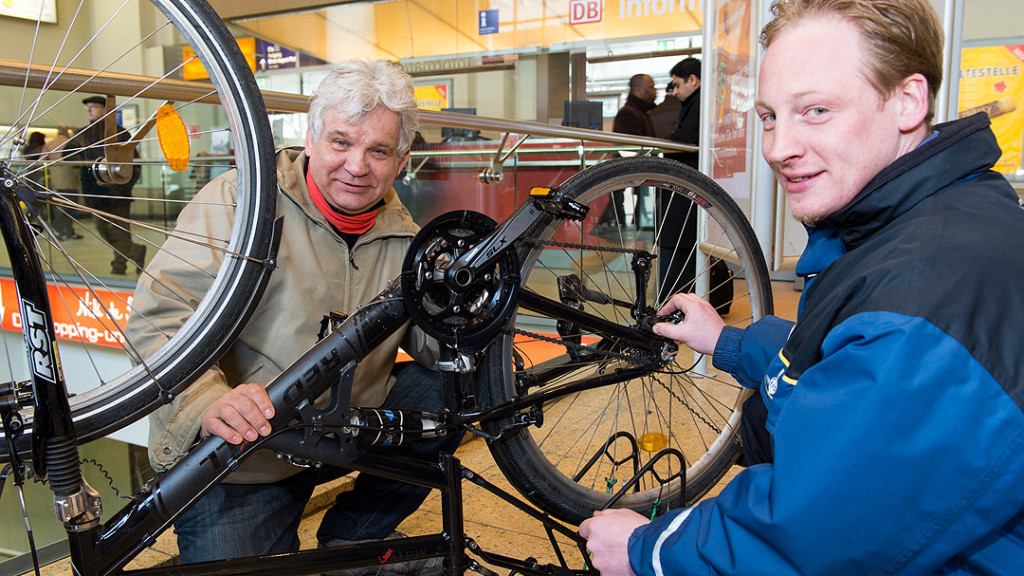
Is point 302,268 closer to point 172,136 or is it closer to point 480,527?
point 172,136

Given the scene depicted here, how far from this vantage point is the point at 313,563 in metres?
1.01

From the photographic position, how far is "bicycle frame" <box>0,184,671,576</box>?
2.59ft

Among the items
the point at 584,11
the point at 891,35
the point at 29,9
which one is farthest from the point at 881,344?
the point at 584,11

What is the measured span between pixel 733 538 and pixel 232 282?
2.14ft

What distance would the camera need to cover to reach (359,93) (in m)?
1.16

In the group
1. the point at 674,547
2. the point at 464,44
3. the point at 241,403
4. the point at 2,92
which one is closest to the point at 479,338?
the point at 241,403

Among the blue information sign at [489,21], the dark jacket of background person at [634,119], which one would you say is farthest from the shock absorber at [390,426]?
the blue information sign at [489,21]

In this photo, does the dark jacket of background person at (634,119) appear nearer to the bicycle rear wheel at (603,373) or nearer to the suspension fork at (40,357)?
the bicycle rear wheel at (603,373)

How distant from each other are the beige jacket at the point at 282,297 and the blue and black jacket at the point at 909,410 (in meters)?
0.69

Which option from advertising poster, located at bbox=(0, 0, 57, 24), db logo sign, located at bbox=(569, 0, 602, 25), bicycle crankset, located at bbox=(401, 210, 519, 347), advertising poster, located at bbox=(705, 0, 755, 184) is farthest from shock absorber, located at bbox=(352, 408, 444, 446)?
db logo sign, located at bbox=(569, 0, 602, 25)

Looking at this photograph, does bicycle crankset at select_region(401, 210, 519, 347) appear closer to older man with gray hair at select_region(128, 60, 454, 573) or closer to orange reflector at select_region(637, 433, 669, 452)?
older man with gray hair at select_region(128, 60, 454, 573)

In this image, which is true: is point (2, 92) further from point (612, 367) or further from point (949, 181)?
point (949, 181)

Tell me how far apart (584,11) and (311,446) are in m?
7.25

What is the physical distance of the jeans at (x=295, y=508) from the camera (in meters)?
1.15
